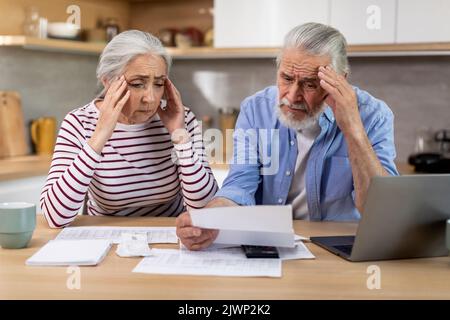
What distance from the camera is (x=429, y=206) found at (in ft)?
4.48

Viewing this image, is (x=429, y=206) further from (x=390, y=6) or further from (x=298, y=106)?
(x=390, y=6)

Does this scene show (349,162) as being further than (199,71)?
No

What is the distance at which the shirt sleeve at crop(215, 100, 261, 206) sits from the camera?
1.84 meters

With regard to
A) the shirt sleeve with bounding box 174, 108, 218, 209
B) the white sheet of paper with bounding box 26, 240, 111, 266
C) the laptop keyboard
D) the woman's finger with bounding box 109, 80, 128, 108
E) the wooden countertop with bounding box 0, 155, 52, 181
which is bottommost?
the laptop keyboard

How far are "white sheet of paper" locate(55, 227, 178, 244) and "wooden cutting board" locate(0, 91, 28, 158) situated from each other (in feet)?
5.35

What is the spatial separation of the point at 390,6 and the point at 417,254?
2.08 metres

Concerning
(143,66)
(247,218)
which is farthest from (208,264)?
(143,66)

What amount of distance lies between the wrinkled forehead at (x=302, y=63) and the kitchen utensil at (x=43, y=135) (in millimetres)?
1904

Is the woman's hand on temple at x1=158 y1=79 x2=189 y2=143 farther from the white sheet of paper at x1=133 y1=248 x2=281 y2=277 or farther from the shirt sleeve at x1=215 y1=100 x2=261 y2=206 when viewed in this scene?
the white sheet of paper at x1=133 y1=248 x2=281 y2=277

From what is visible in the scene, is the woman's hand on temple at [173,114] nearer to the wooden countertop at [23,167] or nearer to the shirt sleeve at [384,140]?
the shirt sleeve at [384,140]

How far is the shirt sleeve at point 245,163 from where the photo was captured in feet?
6.04

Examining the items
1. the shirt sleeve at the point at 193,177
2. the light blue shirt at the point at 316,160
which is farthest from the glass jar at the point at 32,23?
the light blue shirt at the point at 316,160

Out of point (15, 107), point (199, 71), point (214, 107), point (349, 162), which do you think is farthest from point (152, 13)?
point (349, 162)

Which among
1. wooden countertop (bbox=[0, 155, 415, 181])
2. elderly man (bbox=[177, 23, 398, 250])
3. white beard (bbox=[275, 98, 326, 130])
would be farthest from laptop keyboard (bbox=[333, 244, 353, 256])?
wooden countertop (bbox=[0, 155, 415, 181])
